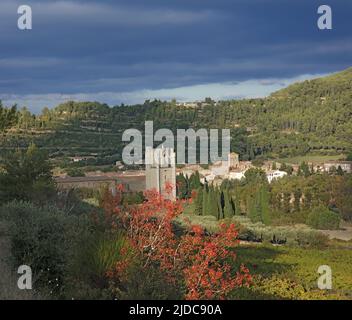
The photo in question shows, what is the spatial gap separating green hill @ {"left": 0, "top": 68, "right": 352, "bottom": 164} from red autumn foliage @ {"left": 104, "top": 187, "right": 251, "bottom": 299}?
135ft

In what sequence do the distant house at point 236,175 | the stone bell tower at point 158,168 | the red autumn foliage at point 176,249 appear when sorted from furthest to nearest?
1. the distant house at point 236,175
2. the stone bell tower at point 158,168
3. the red autumn foliage at point 176,249

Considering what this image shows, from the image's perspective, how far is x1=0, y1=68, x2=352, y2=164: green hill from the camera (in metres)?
53.0

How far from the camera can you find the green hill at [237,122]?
174ft

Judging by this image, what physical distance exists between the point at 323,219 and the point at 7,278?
37.3 metres

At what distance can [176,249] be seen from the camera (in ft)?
23.4

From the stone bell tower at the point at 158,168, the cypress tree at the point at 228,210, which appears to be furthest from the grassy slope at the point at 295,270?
the cypress tree at the point at 228,210

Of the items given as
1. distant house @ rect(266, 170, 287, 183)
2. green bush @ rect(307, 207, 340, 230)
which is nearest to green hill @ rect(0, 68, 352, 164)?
distant house @ rect(266, 170, 287, 183)

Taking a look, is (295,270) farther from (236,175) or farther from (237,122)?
(237,122)

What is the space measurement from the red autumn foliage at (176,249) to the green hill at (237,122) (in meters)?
41.2

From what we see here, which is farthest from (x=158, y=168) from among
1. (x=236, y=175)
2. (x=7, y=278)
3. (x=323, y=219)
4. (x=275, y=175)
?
(x=7, y=278)

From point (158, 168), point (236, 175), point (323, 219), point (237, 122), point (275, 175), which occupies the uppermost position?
point (237, 122)

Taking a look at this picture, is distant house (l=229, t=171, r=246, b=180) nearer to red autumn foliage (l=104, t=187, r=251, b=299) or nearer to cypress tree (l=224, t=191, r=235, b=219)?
cypress tree (l=224, t=191, r=235, b=219)

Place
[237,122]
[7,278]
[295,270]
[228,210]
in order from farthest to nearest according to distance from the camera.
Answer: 1. [237,122]
2. [228,210]
3. [295,270]
4. [7,278]

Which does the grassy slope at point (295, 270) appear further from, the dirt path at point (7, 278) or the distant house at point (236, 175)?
the distant house at point (236, 175)
